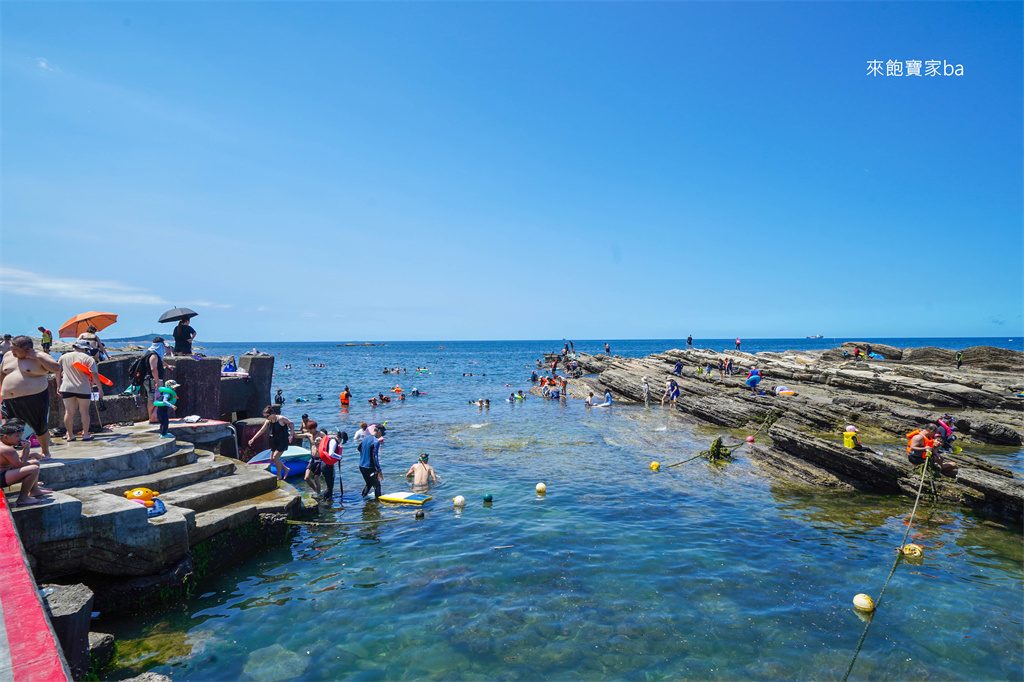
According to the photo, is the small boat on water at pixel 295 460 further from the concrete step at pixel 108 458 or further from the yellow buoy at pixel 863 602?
the yellow buoy at pixel 863 602

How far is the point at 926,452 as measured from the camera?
14922 millimetres

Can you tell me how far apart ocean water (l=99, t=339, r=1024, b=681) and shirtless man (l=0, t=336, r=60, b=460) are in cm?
430

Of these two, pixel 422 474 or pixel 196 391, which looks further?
pixel 196 391

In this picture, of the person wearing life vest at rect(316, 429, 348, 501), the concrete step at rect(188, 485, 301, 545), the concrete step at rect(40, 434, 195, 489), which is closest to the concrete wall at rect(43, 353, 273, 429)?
the concrete step at rect(40, 434, 195, 489)

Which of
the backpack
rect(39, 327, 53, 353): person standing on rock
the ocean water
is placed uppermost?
rect(39, 327, 53, 353): person standing on rock

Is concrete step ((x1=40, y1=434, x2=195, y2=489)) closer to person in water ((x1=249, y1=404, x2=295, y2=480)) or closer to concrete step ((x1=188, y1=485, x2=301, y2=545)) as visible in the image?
concrete step ((x1=188, y1=485, x2=301, y2=545))

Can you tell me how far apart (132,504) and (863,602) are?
12.9 m

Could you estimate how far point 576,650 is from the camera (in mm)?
7434

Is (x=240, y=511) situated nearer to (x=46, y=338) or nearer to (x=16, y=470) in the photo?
(x=16, y=470)

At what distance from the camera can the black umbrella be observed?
18219 millimetres

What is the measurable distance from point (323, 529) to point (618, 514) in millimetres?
8034

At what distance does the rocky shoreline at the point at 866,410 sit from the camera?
15.1m

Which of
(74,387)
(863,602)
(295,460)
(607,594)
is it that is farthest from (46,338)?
(863,602)

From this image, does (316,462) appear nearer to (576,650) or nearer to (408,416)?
(576,650)
